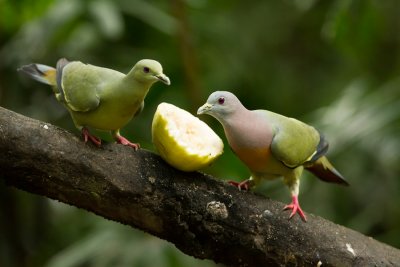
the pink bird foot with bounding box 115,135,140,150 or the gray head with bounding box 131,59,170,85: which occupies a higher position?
the gray head with bounding box 131,59,170,85

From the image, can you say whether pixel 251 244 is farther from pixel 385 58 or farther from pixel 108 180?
pixel 385 58

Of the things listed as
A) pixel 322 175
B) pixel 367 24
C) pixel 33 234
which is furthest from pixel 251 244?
pixel 33 234

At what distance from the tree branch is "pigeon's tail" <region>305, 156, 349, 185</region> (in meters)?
0.41

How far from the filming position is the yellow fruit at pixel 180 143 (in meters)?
2.21

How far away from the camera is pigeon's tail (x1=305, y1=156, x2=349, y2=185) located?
2.85 m

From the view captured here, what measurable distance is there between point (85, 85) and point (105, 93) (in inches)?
3.5

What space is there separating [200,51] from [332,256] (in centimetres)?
298

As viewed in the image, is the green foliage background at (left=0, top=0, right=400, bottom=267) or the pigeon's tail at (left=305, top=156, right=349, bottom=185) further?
the green foliage background at (left=0, top=0, right=400, bottom=267)

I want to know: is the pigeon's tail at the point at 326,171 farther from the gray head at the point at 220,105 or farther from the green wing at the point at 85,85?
the green wing at the point at 85,85

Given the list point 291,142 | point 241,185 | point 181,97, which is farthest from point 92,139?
point 181,97

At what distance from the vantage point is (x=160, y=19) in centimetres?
448

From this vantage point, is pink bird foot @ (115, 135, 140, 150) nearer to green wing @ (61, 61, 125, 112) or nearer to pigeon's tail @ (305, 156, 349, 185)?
green wing @ (61, 61, 125, 112)

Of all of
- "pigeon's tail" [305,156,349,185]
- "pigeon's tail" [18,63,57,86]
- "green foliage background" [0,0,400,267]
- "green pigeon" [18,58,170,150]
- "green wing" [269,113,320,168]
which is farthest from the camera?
"green foliage background" [0,0,400,267]

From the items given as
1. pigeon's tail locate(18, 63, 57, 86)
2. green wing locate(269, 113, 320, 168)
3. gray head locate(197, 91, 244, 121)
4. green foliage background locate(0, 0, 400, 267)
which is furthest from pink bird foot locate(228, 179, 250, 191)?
green foliage background locate(0, 0, 400, 267)
